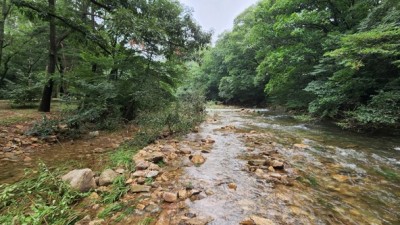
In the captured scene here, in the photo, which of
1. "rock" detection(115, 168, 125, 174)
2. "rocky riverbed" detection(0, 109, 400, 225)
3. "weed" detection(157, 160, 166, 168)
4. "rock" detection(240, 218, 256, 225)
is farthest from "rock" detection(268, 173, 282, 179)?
"rock" detection(115, 168, 125, 174)

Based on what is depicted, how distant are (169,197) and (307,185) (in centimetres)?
215

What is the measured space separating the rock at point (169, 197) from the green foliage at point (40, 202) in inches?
39.2

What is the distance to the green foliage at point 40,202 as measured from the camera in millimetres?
2141

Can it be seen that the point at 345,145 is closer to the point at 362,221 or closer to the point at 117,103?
the point at 362,221

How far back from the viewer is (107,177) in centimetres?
318

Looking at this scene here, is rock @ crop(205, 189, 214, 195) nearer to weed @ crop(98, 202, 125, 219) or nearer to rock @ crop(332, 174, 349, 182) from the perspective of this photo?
weed @ crop(98, 202, 125, 219)

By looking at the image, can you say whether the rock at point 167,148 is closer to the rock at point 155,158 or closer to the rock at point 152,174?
the rock at point 155,158

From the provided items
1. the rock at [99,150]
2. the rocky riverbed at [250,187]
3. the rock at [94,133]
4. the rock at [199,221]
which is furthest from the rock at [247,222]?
the rock at [94,133]

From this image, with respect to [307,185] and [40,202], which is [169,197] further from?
[307,185]

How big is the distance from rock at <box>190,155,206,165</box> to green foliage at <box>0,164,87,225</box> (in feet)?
6.76

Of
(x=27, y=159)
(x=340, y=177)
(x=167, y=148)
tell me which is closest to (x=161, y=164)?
(x=167, y=148)

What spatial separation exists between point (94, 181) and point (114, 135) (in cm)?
348

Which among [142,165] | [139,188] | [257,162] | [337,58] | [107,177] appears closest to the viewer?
[139,188]

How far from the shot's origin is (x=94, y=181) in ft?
9.95
